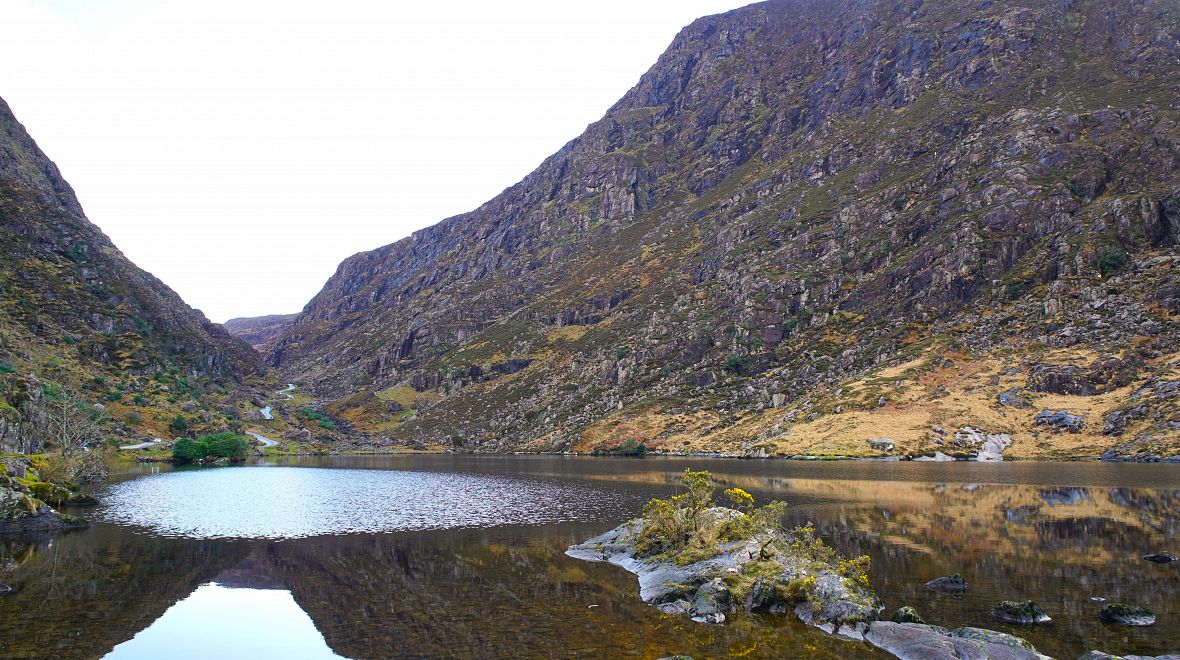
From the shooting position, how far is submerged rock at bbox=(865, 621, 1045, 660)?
2019 cm

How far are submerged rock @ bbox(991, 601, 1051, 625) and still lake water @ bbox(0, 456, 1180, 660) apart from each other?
2.36ft

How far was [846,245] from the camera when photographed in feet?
652

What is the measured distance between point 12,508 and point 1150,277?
180607 millimetres

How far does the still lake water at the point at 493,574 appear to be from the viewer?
912 inches

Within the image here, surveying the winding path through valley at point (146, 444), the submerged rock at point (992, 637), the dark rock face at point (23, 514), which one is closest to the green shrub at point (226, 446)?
the winding path through valley at point (146, 444)

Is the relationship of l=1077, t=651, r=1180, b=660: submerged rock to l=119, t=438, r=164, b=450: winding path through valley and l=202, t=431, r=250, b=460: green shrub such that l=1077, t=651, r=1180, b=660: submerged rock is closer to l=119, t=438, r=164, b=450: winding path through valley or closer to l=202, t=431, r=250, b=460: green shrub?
l=202, t=431, r=250, b=460: green shrub

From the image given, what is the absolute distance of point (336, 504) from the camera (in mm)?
66688

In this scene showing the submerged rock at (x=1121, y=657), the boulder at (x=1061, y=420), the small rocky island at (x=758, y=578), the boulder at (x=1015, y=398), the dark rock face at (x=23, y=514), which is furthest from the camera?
the boulder at (x=1015, y=398)

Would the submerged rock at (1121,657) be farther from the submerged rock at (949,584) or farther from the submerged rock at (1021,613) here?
the submerged rock at (949,584)

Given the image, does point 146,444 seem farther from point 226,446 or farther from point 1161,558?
point 1161,558

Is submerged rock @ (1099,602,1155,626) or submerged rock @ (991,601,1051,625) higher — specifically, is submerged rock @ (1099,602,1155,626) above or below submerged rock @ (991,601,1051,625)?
below

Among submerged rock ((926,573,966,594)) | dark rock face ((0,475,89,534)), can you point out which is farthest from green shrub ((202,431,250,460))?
submerged rock ((926,573,966,594))

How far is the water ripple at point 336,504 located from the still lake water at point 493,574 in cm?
55

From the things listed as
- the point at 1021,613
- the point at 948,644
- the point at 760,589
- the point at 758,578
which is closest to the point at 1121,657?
the point at 948,644
